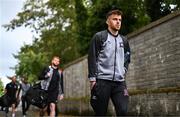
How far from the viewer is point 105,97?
26.1 feet

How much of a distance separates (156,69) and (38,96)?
3.38m

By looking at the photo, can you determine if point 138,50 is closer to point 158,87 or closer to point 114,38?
point 158,87

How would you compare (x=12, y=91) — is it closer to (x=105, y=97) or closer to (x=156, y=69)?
(x=156, y=69)

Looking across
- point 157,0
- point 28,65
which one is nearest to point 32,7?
point 28,65

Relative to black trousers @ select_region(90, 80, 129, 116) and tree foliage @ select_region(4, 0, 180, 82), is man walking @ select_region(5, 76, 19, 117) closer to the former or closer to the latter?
tree foliage @ select_region(4, 0, 180, 82)

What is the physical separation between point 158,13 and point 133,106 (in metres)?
6.57

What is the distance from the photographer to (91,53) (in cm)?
809

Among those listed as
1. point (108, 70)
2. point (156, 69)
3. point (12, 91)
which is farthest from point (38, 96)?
point (108, 70)

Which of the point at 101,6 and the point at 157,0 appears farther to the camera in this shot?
the point at 101,6

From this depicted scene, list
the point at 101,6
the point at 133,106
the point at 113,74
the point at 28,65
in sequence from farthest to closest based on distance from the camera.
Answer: the point at 28,65 < the point at 101,6 < the point at 133,106 < the point at 113,74

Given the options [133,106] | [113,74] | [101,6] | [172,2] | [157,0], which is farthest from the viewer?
[101,6]

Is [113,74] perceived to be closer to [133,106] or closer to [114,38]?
[114,38]

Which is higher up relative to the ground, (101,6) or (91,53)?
(101,6)

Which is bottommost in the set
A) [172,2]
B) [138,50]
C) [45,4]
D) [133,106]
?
[133,106]
